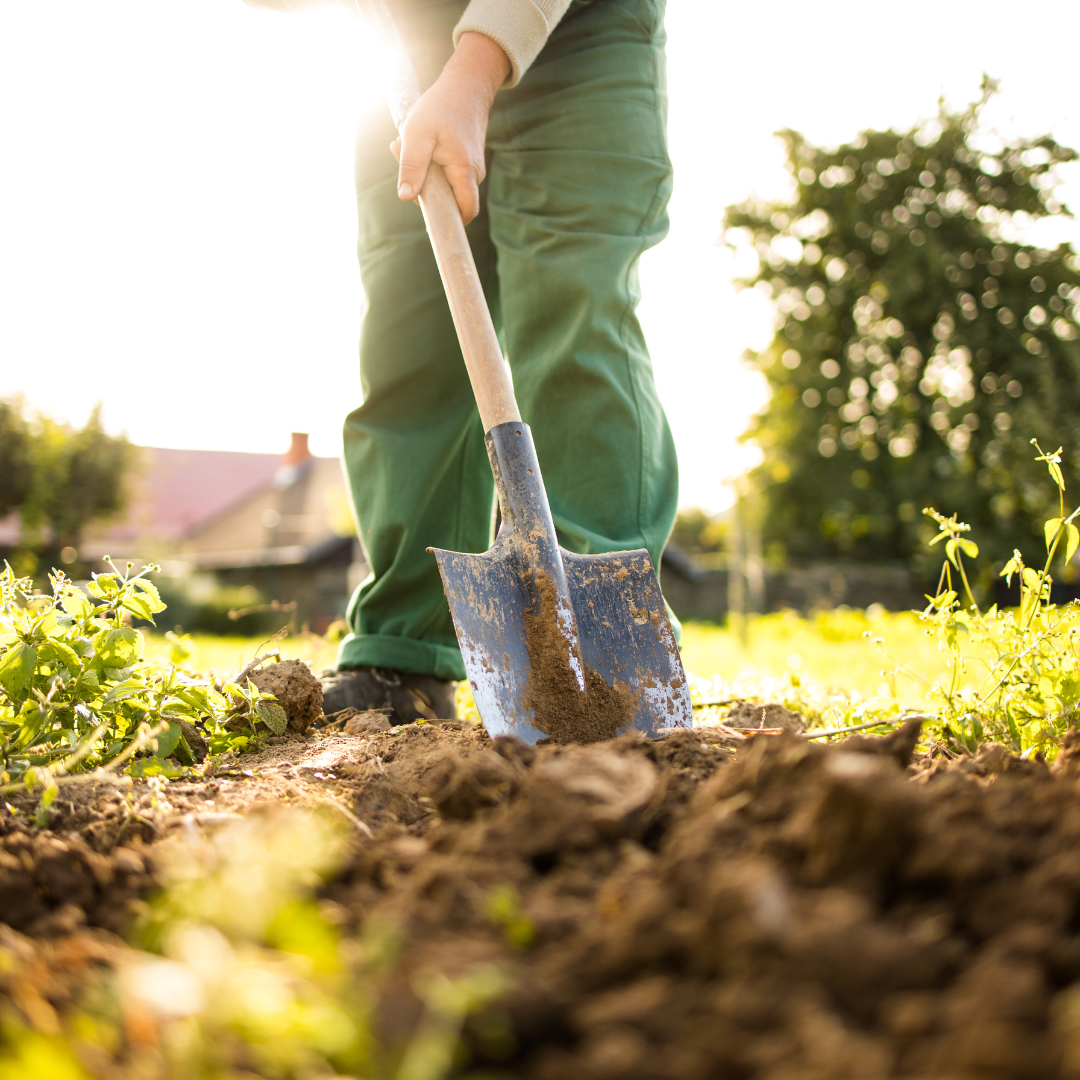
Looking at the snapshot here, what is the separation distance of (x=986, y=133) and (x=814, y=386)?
662 cm

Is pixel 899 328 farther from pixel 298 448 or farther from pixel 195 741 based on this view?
pixel 298 448

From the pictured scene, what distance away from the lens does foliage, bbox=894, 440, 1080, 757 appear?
5.09ft

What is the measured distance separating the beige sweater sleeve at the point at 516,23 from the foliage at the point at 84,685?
1460mm

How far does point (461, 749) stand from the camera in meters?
1.44

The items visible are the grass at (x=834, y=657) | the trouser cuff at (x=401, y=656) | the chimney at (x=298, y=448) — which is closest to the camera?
the trouser cuff at (x=401, y=656)

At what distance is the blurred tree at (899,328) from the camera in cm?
1798

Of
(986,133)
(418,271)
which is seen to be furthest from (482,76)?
(986,133)

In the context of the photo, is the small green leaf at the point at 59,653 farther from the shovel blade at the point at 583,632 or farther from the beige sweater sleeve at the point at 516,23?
the beige sweater sleeve at the point at 516,23

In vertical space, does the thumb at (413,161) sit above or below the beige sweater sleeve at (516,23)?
below

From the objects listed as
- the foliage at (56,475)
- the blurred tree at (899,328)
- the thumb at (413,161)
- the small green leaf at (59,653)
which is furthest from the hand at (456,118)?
the foliage at (56,475)

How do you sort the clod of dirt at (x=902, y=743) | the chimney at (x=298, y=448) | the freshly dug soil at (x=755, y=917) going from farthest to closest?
the chimney at (x=298, y=448) → the clod of dirt at (x=902, y=743) → the freshly dug soil at (x=755, y=917)

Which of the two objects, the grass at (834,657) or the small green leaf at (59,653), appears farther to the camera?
the grass at (834,657)

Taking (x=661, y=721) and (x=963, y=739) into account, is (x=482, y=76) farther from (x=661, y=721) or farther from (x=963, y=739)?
(x=963, y=739)

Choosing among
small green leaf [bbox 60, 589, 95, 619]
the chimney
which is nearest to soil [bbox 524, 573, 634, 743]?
small green leaf [bbox 60, 589, 95, 619]
